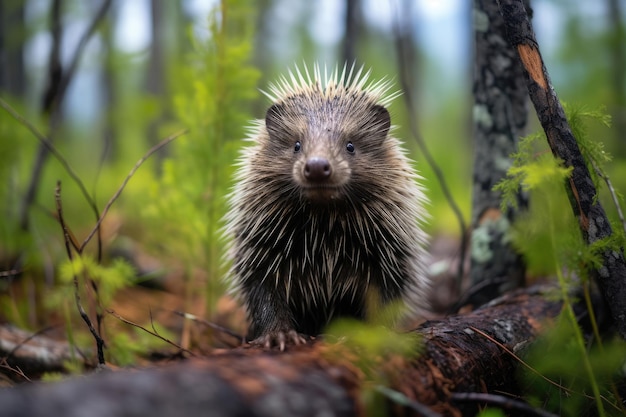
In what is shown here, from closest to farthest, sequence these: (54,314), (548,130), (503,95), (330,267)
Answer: (548,130), (330,267), (503,95), (54,314)

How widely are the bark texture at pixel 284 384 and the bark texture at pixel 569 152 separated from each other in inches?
29.6

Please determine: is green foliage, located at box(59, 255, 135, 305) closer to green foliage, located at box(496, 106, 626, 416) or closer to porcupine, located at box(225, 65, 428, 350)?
porcupine, located at box(225, 65, 428, 350)

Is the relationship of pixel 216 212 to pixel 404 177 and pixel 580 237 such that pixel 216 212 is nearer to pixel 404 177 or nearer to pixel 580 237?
pixel 404 177

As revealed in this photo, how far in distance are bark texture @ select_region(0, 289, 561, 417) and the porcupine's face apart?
3.80ft

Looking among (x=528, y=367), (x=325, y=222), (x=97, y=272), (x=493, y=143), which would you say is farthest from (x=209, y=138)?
(x=528, y=367)

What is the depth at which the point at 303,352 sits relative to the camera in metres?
2.62

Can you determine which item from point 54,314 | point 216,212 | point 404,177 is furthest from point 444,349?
point 54,314

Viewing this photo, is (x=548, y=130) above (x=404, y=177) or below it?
above

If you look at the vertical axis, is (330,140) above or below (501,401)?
above

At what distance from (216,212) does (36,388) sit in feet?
13.3

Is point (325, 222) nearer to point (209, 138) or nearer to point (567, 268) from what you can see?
point (567, 268)

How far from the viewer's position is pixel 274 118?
4.52m

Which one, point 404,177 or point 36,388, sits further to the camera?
point 404,177

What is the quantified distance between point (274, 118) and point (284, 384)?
9.15 ft
